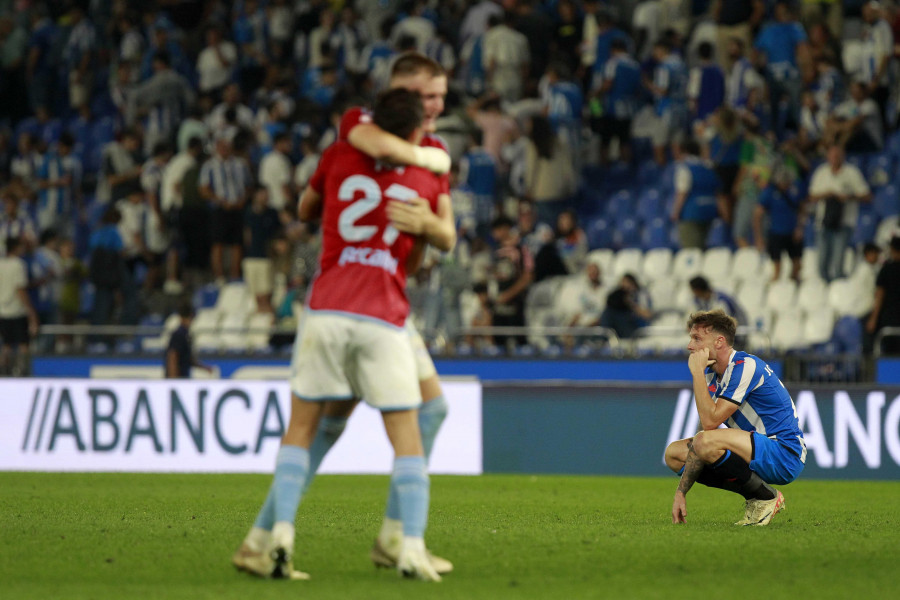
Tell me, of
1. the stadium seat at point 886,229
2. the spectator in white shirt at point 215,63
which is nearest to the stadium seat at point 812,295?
the stadium seat at point 886,229

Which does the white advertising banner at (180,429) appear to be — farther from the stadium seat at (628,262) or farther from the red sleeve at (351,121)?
the red sleeve at (351,121)

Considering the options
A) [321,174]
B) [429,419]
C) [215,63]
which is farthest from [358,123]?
[215,63]

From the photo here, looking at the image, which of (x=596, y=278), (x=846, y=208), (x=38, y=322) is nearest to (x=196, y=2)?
(x=38, y=322)

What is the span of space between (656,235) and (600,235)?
0.90 meters

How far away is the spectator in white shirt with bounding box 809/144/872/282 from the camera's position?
17.4 metres

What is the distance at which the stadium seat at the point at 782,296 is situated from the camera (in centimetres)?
1717

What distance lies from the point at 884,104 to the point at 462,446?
8.03 metres

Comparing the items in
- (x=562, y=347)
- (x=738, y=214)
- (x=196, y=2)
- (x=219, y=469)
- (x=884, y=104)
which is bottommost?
(x=219, y=469)

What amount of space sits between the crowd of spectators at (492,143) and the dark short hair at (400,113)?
10997mm

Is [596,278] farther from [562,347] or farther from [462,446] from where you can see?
[462,446]

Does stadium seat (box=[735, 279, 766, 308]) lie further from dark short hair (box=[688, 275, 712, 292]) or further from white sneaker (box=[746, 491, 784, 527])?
white sneaker (box=[746, 491, 784, 527])

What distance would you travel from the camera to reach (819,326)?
55.2 feet

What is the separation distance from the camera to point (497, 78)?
20.6 meters

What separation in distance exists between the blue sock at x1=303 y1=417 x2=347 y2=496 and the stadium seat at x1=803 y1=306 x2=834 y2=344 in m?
11.4
